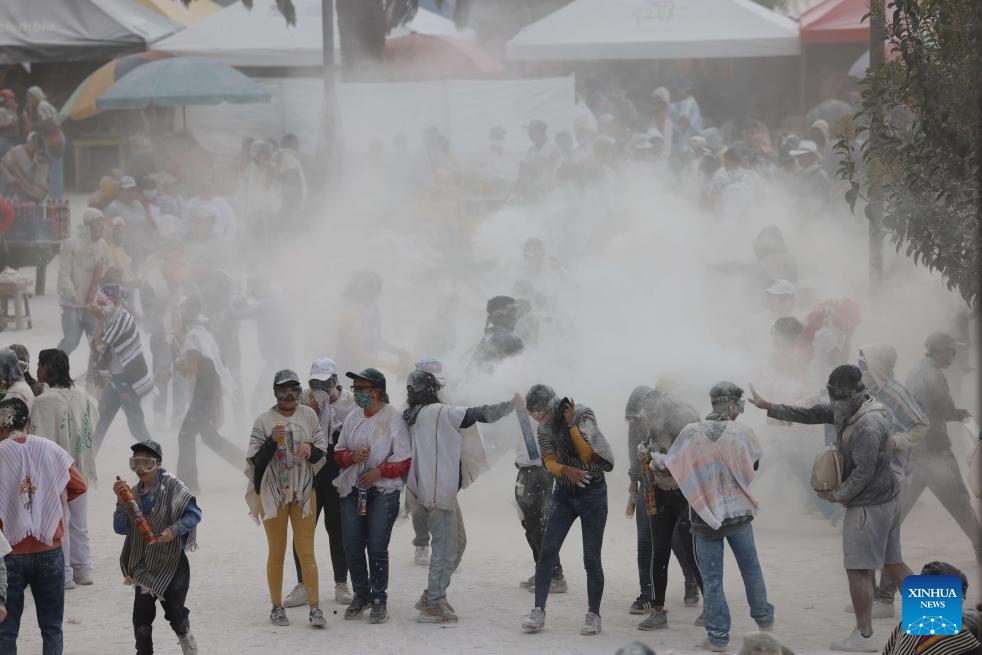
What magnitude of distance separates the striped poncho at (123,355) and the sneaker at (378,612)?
382cm

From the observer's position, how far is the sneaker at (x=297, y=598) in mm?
8586

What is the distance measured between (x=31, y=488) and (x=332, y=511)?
81.3 inches

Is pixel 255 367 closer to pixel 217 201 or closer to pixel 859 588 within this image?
pixel 217 201

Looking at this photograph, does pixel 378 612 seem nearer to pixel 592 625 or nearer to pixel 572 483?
pixel 592 625

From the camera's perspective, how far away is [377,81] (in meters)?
23.9

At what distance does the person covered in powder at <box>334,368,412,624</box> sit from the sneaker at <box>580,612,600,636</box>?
113 centimetres

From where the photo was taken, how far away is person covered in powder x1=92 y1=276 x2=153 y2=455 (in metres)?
11.3

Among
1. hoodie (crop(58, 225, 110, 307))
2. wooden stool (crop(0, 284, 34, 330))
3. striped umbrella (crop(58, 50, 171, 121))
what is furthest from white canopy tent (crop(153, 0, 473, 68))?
hoodie (crop(58, 225, 110, 307))

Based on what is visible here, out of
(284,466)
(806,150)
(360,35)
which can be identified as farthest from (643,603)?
(360,35)

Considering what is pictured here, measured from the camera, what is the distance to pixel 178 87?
20578mm

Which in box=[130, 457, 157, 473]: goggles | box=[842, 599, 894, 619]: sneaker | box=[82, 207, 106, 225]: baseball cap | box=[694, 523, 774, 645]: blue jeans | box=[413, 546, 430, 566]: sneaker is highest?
box=[82, 207, 106, 225]: baseball cap

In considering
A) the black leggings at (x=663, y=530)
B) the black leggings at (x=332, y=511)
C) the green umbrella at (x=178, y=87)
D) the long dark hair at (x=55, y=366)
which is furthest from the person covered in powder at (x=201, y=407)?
the green umbrella at (x=178, y=87)

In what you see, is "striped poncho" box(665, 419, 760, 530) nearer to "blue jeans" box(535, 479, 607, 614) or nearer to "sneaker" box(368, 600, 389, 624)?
"blue jeans" box(535, 479, 607, 614)

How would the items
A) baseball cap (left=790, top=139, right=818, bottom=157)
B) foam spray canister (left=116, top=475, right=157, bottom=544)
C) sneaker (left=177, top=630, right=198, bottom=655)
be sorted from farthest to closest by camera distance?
baseball cap (left=790, top=139, right=818, bottom=157) → sneaker (left=177, top=630, right=198, bottom=655) → foam spray canister (left=116, top=475, right=157, bottom=544)
